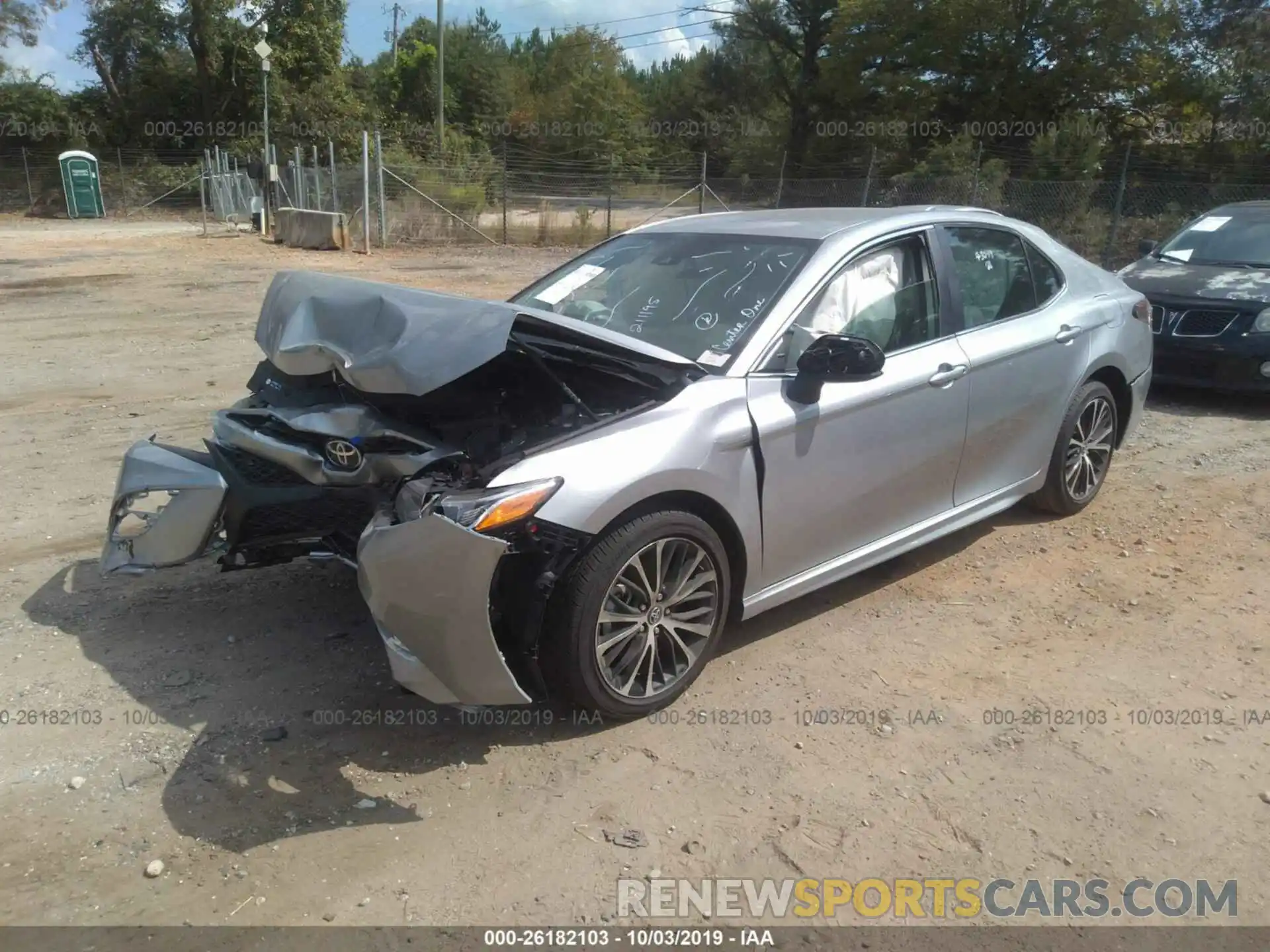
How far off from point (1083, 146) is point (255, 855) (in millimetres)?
22165

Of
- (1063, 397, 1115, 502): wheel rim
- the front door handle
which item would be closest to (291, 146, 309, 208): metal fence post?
(1063, 397, 1115, 502): wheel rim

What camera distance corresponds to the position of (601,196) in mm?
25172

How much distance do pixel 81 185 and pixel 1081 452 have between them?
3726cm

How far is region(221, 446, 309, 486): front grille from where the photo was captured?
152 inches

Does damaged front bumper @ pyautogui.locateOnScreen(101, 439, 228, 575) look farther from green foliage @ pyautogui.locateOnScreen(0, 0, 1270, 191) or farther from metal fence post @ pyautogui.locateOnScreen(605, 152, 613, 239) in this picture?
metal fence post @ pyautogui.locateOnScreen(605, 152, 613, 239)

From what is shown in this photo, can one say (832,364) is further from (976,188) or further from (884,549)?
(976,188)

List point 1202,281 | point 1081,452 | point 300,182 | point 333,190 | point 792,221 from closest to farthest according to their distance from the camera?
point 792,221 → point 1081,452 → point 1202,281 → point 333,190 → point 300,182

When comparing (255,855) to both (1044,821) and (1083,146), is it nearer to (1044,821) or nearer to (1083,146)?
(1044,821)

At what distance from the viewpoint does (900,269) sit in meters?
4.44

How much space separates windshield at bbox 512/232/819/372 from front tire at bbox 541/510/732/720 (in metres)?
0.71

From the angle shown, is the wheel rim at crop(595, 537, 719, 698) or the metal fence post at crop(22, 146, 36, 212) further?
the metal fence post at crop(22, 146, 36, 212)

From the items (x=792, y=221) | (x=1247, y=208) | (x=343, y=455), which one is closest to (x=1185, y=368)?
(x=1247, y=208)

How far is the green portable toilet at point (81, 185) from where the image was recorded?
112ft

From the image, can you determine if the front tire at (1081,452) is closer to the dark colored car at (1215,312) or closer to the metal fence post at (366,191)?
the dark colored car at (1215,312)
